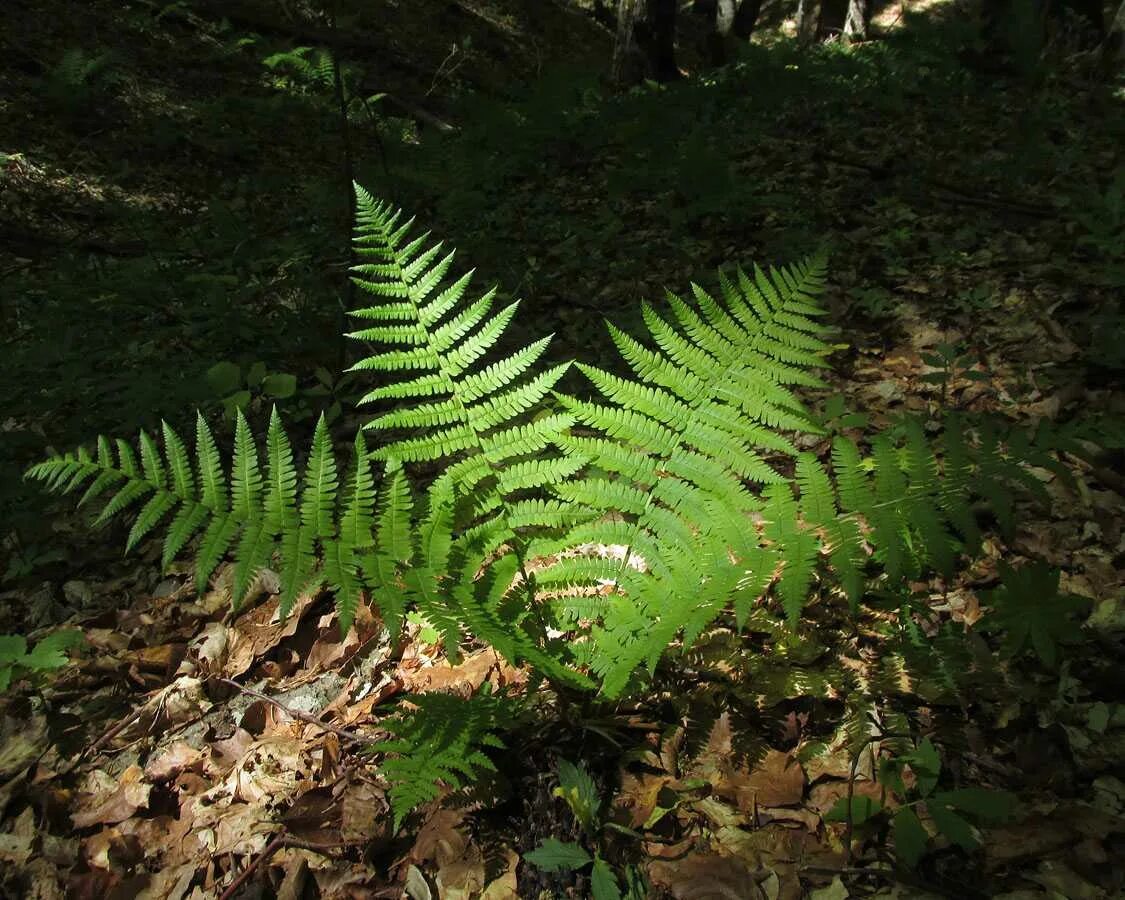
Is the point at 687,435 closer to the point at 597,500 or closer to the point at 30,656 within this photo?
the point at 597,500

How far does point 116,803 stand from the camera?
1942mm

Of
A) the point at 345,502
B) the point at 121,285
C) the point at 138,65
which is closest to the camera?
the point at 345,502

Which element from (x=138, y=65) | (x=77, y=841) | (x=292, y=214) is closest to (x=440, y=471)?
(x=77, y=841)

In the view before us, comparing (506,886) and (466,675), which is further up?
→ (466,675)

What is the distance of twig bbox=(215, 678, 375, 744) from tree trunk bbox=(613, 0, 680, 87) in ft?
26.1

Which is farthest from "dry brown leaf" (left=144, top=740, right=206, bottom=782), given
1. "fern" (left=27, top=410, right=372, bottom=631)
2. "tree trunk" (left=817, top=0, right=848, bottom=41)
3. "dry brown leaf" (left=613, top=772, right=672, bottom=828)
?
"tree trunk" (left=817, top=0, right=848, bottom=41)

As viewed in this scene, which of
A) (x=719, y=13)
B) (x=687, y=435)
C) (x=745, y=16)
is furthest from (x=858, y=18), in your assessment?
(x=687, y=435)

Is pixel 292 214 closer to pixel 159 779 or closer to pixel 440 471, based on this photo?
pixel 440 471

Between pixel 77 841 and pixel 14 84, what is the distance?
8.54m

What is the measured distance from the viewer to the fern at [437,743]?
148 cm

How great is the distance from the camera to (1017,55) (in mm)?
5301

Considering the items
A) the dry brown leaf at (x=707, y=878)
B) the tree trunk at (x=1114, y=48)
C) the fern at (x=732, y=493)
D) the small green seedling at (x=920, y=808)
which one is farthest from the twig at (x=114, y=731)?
the tree trunk at (x=1114, y=48)

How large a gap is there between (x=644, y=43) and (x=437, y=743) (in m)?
8.49

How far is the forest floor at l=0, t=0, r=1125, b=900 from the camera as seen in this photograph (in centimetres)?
159
